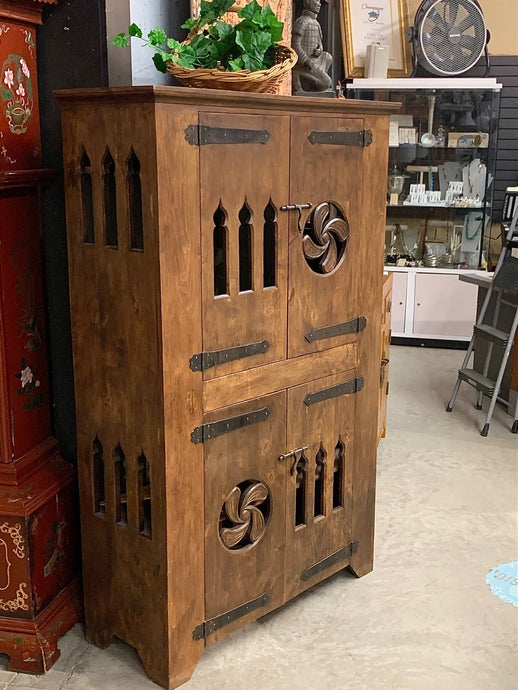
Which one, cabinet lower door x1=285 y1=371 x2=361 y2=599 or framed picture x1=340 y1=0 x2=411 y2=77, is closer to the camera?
cabinet lower door x1=285 y1=371 x2=361 y2=599

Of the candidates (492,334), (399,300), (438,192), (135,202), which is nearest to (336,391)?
(135,202)

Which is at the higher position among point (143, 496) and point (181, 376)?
point (181, 376)

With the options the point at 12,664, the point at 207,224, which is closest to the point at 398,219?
the point at 207,224

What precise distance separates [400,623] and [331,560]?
1.04 feet

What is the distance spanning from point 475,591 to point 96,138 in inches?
81.0

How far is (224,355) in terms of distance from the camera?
2.24 m

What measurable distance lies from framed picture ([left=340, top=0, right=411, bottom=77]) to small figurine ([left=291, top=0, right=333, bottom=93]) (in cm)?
311

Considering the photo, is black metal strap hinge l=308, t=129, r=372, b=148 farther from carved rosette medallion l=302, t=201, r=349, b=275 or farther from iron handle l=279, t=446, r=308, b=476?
iron handle l=279, t=446, r=308, b=476

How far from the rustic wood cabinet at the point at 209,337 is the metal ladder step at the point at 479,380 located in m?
1.96

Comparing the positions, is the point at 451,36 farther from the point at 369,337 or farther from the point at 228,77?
the point at 228,77

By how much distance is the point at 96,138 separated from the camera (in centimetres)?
212

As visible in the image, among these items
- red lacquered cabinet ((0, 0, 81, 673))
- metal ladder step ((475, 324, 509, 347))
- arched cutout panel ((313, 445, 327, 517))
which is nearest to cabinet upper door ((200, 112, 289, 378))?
arched cutout panel ((313, 445, 327, 517))

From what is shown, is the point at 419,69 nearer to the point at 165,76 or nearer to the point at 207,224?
the point at 165,76

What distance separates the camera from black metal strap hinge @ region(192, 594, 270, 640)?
2.36m
